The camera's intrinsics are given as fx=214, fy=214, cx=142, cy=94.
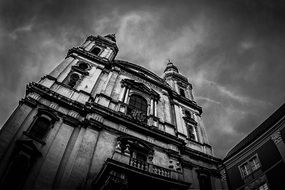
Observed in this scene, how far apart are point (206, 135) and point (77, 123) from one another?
39.4ft

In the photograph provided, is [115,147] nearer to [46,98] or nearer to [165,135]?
[165,135]

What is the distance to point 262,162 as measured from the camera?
669 inches

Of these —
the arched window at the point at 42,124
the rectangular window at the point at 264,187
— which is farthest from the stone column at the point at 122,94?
the rectangular window at the point at 264,187

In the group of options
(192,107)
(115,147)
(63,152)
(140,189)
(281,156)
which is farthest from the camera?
(192,107)

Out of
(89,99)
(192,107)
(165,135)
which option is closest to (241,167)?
(192,107)

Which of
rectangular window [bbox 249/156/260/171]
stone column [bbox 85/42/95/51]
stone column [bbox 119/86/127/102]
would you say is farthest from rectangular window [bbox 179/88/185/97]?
stone column [bbox 85/42/95/51]

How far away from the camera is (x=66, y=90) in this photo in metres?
15.9

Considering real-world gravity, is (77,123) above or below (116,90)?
below

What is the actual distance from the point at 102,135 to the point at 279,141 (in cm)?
1322

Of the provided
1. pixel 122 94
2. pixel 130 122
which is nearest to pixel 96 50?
pixel 122 94

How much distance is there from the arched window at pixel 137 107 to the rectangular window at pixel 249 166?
33.1 feet

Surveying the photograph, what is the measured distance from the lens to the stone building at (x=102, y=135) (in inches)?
417

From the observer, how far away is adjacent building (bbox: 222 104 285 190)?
50.2ft

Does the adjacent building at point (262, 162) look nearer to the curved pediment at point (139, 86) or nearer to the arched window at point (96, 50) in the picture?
the curved pediment at point (139, 86)
